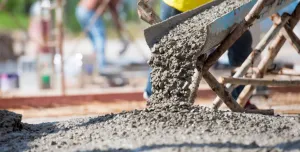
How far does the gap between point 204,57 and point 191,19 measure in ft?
0.99

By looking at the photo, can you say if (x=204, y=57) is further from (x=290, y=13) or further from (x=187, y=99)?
(x=290, y=13)

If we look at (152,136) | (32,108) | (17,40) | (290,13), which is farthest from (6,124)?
(17,40)

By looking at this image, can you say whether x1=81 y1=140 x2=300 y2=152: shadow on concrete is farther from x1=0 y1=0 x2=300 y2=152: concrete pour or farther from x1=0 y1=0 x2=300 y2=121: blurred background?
x1=0 y1=0 x2=300 y2=121: blurred background

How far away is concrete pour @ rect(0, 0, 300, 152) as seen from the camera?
4.04 metres

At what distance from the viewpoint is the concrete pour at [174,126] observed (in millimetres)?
4035

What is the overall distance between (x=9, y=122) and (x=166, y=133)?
1240 mm

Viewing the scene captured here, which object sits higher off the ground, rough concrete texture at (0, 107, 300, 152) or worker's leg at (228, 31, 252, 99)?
worker's leg at (228, 31, 252, 99)

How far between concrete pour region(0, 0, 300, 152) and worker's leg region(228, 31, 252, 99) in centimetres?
134

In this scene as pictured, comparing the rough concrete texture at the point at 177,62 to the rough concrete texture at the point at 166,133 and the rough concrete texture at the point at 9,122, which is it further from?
the rough concrete texture at the point at 9,122

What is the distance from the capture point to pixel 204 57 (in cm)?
501

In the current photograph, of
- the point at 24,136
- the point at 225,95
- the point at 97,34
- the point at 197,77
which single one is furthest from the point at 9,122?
the point at 97,34

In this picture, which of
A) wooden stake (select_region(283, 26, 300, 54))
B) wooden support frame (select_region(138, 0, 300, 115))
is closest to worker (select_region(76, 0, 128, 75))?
wooden support frame (select_region(138, 0, 300, 115))

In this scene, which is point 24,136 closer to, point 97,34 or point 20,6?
point 97,34

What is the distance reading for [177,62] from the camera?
4855mm
